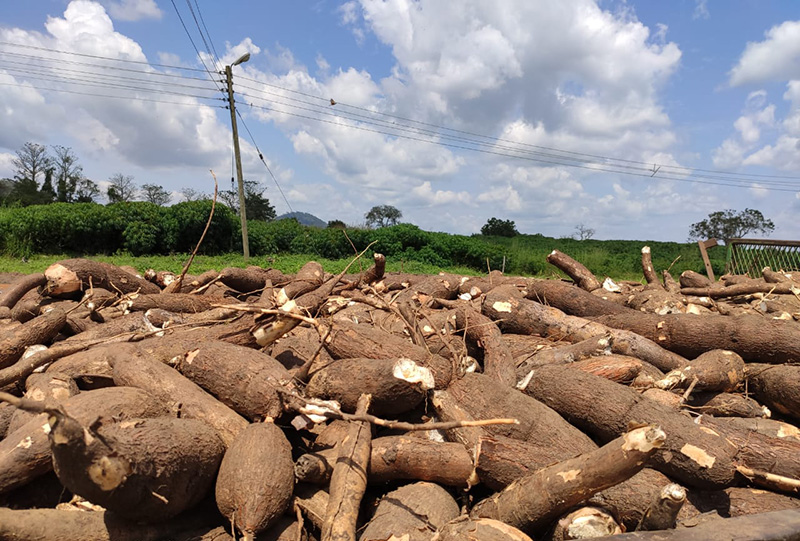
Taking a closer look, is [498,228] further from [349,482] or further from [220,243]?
[349,482]

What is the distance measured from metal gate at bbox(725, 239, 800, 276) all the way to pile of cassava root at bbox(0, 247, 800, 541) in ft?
30.4

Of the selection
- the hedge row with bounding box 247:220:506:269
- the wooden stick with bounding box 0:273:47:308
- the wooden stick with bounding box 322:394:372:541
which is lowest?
the wooden stick with bounding box 322:394:372:541

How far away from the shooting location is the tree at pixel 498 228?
41.0 meters

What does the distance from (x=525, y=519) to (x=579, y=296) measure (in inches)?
169

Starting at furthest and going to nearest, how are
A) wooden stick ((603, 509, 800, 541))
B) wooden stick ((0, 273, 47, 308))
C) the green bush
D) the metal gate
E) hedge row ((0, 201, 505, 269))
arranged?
the green bush
hedge row ((0, 201, 505, 269))
the metal gate
wooden stick ((0, 273, 47, 308))
wooden stick ((603, 509, 800, 541))

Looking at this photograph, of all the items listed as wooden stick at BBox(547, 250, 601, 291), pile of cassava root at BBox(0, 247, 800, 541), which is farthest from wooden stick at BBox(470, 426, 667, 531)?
wooden stick at BBox(547, 250, 601, 291)

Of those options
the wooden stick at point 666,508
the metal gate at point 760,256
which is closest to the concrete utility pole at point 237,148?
the metal gate at point 760,256

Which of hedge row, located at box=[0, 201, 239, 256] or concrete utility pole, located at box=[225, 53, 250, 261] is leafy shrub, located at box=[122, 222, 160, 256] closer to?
hedge row, located at box=[0, 201, 239, 256]

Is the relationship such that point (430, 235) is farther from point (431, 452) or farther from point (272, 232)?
point (431, 452)

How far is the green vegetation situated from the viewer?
19.1 m

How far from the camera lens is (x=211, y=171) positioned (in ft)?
14.4

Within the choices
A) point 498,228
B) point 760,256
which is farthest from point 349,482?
point 498,228

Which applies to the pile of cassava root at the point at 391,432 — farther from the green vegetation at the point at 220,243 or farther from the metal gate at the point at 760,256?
the green vegetation at the point at 220,243

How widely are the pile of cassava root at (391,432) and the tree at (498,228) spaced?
1438 inches
